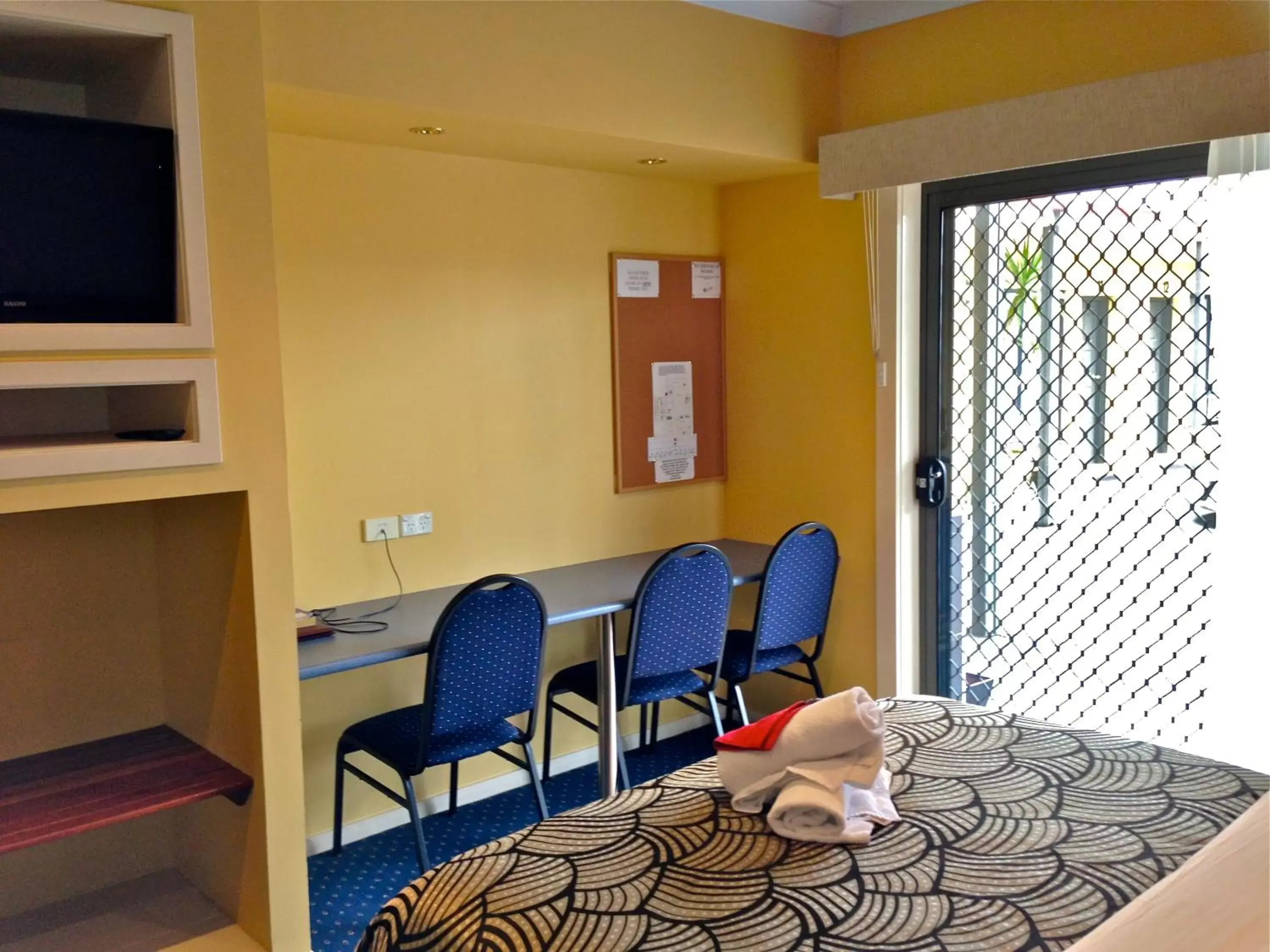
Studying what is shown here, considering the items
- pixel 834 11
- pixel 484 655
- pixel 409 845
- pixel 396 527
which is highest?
pixel 834 11

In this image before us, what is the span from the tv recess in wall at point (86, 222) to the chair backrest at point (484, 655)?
1039 millimetres

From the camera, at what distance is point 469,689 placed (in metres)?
2.89

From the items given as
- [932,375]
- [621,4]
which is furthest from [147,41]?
[932,375]

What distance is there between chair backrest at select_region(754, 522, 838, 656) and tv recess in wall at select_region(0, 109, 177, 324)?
6.64 ft

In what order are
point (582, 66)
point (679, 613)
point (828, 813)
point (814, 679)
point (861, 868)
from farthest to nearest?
point (814, 679), point (679, 613), point (582, 66), point (828, 813), point (861, 868)

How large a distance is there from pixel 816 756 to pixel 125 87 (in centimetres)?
220

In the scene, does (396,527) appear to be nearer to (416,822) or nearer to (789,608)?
(416,822)

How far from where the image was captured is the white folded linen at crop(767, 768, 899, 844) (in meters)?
1.93

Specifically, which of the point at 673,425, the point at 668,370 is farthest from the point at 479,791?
the point at 668,370

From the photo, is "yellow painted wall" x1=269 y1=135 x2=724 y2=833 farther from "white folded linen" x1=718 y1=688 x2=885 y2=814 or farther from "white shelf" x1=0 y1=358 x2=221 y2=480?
"white folded linen" x1=718 y1=688 x2=885 y2=814

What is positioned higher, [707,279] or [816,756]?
[707,279]

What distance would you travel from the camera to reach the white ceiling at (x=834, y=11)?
11.5ft

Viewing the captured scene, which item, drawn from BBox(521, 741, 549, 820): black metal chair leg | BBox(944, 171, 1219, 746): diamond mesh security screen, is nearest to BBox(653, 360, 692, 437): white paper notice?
BBox(944, 171, 1219, 746): diamond mesh security screen

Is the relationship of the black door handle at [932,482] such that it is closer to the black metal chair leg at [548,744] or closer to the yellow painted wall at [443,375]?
the yellow painted wall at [443,375]
